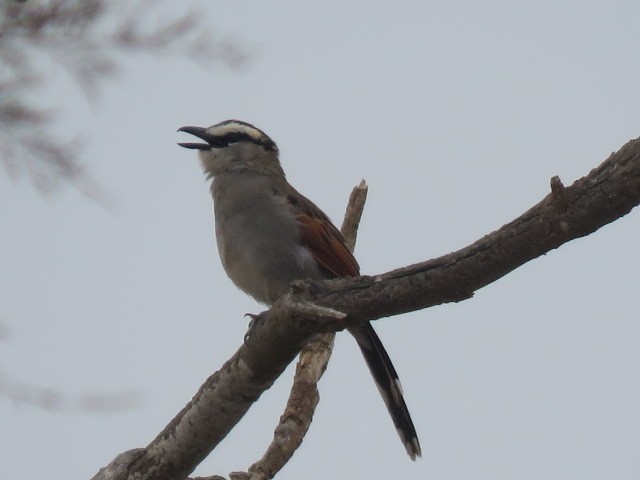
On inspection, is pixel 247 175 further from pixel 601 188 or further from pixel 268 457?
pixel 601 188

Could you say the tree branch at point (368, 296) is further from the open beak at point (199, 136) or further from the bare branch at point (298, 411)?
the open beak at point (199, 136)

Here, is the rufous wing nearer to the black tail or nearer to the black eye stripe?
the black tail

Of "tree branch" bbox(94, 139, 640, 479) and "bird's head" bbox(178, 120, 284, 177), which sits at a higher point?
"bird's head" bbox(178, 120, 284, 177)

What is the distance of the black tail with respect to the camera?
6398 mm

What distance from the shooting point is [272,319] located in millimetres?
4391

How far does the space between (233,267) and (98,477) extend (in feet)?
6.46

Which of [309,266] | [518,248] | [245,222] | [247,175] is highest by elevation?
[247,175]

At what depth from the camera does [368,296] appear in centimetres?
420

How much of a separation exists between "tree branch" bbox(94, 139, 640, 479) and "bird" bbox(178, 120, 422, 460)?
1.60m

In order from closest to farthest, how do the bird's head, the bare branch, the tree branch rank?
the tree branch < the bare branch < the bird's head

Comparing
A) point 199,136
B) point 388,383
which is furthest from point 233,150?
point 388,383

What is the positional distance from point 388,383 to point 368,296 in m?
2.44

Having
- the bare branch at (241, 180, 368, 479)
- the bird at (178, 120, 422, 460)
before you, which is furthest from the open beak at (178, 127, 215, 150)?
the bare branch at (241, 180, 368, 479)

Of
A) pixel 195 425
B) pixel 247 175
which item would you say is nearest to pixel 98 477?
pixel 195 425
